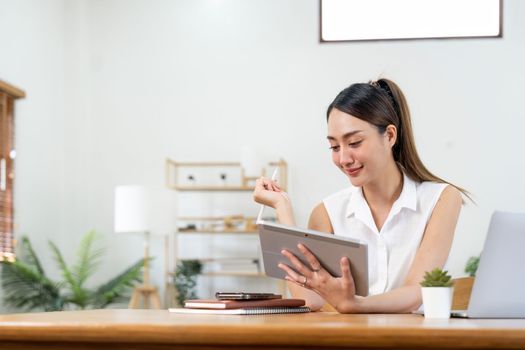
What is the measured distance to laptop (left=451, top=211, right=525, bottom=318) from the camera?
1662mm

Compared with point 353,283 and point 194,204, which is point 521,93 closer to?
point 194,204

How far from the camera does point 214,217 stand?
6.72m

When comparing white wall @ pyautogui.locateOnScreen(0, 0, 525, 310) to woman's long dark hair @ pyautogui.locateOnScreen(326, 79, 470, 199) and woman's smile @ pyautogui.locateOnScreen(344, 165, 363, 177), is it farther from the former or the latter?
woman's smile @ pyautogui.locateOnScreen(344, 165, 363, 177)

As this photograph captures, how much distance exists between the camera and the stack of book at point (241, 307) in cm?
186

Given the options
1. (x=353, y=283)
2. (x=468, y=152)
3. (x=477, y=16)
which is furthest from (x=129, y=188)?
(x=353, y=283)

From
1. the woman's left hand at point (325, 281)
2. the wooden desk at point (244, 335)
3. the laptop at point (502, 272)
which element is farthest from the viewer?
the woman's left hand at point (325, 281)

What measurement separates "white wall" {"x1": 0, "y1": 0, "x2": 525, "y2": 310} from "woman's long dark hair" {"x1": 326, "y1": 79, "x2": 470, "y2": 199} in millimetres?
4042

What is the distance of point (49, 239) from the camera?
6586 mm

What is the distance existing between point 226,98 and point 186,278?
1479 mm

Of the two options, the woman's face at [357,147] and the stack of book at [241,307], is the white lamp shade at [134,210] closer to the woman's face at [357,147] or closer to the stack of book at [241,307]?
the woman's face at [357,147]

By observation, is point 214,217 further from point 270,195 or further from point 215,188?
point 270,195

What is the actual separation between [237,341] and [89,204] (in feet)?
18.7

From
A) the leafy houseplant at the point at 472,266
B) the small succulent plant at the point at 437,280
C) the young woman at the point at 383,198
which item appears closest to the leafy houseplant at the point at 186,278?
the leafy houseplant at the point at 472,266

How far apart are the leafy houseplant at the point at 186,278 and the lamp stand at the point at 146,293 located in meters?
0.17
